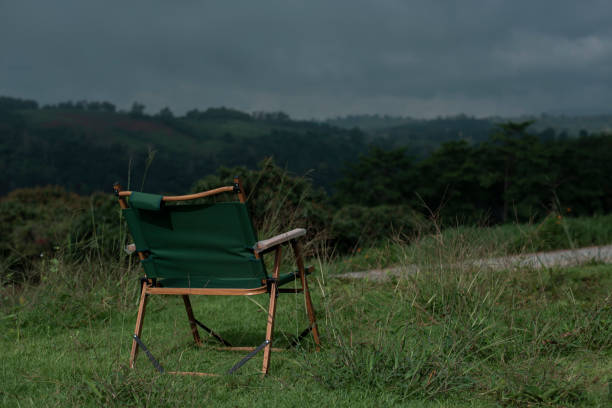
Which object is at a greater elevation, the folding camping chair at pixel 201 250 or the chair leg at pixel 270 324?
the folding camping chair at pixel 201 250

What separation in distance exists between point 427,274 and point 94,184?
53750mm

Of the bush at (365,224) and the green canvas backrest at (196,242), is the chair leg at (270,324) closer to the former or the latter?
the green canvas backrest at (196,242)

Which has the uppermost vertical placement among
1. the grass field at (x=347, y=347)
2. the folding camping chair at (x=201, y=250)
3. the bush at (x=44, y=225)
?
the folding camping chair at (x=201, y=250)

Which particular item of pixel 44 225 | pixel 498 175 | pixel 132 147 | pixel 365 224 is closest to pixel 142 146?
pixel 132 147

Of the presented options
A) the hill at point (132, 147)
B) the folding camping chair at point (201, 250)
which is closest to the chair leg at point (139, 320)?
the folding camping chair at point (201, 250)

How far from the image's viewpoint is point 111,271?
211 inches

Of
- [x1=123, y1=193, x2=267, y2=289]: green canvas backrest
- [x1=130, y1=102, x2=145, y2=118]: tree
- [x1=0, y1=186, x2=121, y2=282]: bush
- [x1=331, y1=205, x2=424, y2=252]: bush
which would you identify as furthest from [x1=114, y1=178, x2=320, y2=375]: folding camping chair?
[x1=130, y1=102, x2=145, y2=118]: tree

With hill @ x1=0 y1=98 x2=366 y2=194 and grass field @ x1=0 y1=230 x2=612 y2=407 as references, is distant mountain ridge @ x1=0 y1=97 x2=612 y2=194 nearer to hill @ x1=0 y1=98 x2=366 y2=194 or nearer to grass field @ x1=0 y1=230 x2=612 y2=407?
hill @ x1=0 y1=98 x2=366 y2=194

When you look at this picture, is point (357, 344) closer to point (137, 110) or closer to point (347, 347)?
point (347, 347)

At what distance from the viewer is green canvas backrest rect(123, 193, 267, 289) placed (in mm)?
2963

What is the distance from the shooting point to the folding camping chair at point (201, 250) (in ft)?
9.64

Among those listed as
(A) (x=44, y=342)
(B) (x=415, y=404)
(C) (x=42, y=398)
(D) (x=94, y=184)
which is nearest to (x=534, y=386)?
(B) (x=415, y=404)

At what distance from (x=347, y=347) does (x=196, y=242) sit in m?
1.02

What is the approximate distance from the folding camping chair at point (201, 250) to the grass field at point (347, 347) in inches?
10.8
